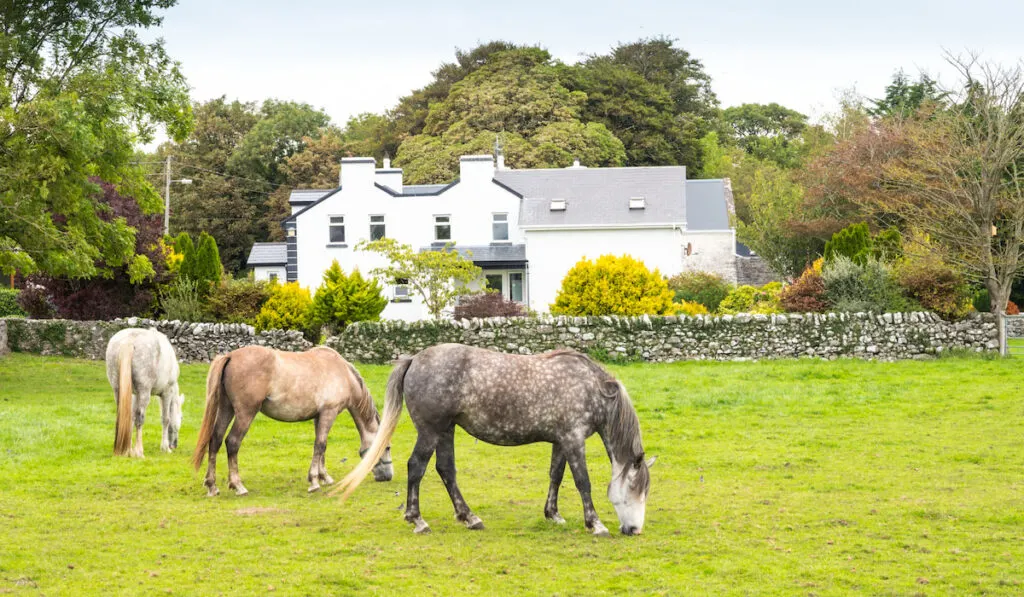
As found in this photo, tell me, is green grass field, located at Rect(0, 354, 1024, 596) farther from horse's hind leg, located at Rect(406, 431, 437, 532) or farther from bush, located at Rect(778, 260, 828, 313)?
bush, located at Rect(778, 260, 828, 313)

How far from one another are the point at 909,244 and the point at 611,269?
10.1m

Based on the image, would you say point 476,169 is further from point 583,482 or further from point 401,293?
point 583,482

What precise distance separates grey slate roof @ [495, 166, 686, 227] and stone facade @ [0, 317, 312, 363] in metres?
17.7

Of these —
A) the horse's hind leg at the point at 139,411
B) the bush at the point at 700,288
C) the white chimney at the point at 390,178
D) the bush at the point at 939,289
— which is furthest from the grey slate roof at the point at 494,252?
the horse's hind leg at the point at 139,411

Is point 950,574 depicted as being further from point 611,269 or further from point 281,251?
point 281,251

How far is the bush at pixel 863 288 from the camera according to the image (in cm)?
2592

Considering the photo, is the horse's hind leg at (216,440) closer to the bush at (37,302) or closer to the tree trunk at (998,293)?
the tree trunk at (998,293)

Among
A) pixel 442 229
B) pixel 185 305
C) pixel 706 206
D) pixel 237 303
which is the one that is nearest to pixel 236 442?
pixel 237 303

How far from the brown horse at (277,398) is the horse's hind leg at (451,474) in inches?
92.9

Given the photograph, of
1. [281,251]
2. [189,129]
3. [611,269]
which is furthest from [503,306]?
[281,251]

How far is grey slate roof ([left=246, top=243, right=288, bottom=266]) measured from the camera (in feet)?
172

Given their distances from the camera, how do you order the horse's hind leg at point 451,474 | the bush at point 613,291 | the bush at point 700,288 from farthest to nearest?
1. the bush at point 700,288
2. the bush at point 613,291
3. the horse's hind leg at point 451,474

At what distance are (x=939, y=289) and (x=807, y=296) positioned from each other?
313cm

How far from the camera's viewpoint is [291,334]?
27594mm
